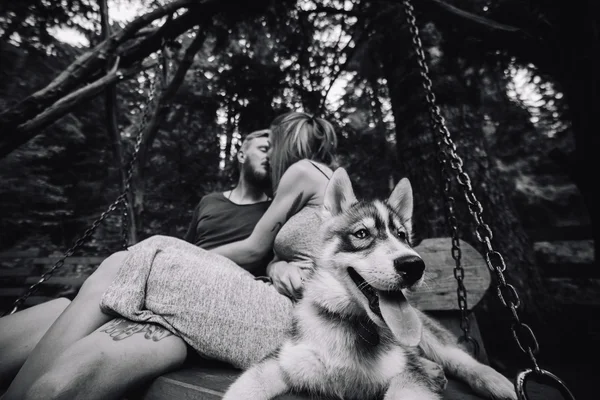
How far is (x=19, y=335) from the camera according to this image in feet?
6.07

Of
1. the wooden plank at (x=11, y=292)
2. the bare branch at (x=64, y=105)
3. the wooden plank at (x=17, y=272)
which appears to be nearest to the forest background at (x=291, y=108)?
the bare branch at (x=64, y=105)

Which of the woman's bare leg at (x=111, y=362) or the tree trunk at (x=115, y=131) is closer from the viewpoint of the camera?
the woman's bare leg at (x=111, y=362)

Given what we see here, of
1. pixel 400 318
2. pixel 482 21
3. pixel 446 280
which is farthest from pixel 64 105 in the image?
pixel 482 21

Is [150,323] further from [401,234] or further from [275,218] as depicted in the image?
[401,234]

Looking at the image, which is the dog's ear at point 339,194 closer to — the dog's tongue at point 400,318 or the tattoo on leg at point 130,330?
the dog's tongue at point 400,318

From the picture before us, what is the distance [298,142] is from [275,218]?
93 cm

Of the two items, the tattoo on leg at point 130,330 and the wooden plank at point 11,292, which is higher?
the tattoo on leg at point 130,330

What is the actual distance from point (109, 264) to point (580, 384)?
4.99m

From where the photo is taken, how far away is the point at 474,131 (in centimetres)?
397

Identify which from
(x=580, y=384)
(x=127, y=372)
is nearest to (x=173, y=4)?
(x=127, y=372)

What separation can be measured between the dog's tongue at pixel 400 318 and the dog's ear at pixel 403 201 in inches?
30.6

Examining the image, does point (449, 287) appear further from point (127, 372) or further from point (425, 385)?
point (127, 372)

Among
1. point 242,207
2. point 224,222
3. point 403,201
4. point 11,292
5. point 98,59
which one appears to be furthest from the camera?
point 11,292

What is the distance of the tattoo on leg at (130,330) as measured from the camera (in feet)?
4.86
